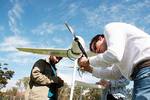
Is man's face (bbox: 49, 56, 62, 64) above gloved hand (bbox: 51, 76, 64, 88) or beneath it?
above

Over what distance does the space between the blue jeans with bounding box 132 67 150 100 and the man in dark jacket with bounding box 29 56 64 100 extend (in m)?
2.64

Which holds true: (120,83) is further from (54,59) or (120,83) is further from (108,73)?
(108,73)

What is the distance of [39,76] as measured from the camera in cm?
514

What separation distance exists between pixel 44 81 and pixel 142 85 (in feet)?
8.97

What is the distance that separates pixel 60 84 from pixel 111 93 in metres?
0.86

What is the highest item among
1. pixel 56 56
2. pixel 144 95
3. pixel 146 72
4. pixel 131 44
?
pixel 56 56

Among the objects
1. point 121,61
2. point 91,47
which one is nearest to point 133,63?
point 121,61

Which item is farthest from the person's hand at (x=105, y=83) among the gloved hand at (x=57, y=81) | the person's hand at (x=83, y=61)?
the person's hand at (x=83, y=61)

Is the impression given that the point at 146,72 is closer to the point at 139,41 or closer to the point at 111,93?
the point at 139,41

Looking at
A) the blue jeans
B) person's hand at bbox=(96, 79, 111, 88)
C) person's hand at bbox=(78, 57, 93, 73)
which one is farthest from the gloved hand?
the blue jeans

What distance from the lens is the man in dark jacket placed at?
5151 mm

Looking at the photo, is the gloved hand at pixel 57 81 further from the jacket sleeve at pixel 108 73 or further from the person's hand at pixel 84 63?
the person's hand at pixel 84 63

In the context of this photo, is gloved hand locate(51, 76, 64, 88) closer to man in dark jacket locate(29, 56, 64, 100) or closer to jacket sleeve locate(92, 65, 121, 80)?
man in dark jacket locate(29, 56, 64, 100)

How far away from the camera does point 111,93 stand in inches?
196
